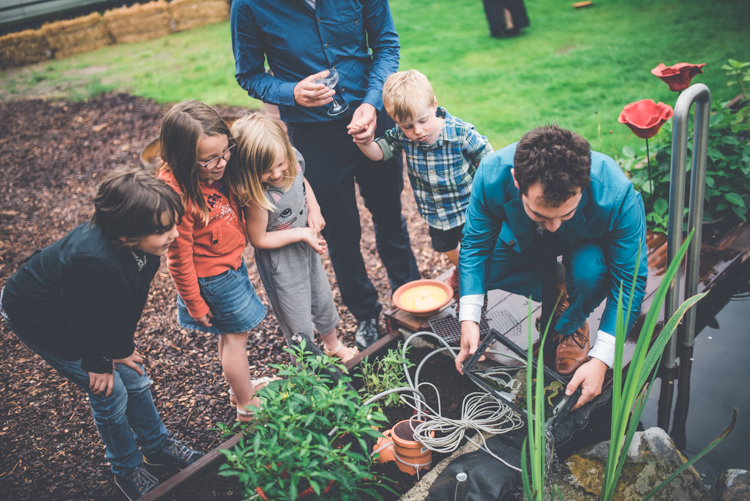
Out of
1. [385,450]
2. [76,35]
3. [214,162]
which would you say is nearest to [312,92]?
[214,162]

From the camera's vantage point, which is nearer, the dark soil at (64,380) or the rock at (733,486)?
the rock at (733,486)

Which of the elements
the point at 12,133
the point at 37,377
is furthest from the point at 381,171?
the point at 12,133

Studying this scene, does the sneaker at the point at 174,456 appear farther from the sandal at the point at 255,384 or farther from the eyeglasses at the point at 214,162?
the eyeglasses at the point at 214,162

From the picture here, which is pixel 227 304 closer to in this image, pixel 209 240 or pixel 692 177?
pixel 209 240

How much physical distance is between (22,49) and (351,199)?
1019 centimetres

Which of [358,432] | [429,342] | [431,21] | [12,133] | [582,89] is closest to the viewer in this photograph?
[358,432]

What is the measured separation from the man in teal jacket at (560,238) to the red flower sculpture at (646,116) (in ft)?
2.11

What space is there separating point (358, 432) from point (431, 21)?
8246mm

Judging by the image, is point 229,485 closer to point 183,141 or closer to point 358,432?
point 358,432

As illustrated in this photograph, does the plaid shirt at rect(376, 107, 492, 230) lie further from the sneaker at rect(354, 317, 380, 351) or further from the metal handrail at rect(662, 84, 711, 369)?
the metal handrail at rect(662, 84, 711, 369)

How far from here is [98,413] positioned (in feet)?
6.07

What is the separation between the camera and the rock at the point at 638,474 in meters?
1.74

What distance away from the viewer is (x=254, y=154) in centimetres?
194

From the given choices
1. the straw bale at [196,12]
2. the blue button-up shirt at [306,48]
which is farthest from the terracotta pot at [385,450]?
the straw bale at [196,12]
